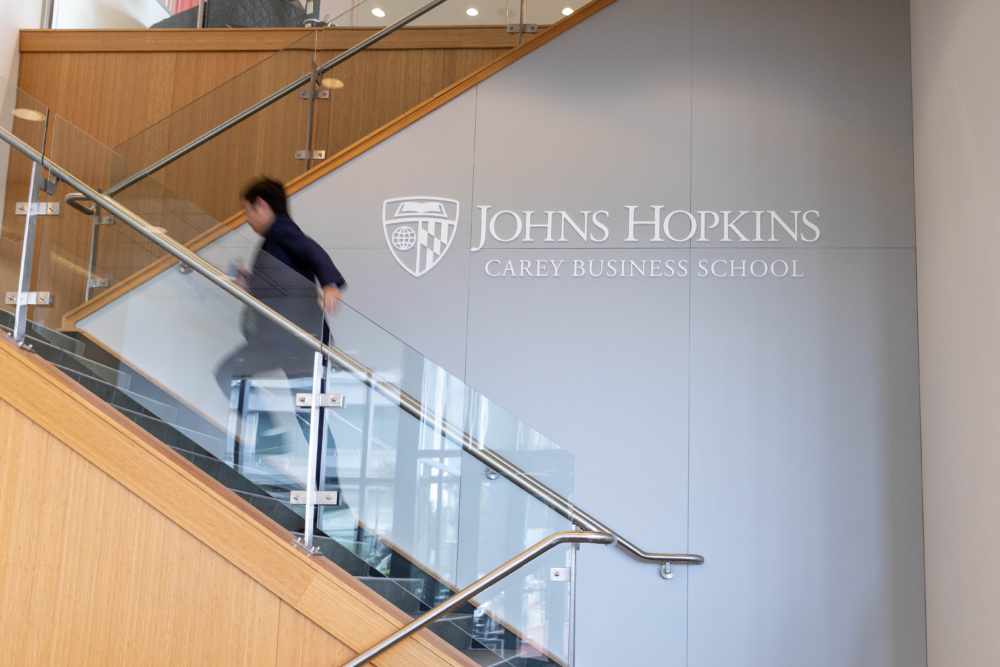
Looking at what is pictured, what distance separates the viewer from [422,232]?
5.02 m

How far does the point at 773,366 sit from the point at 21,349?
3439 millimetres

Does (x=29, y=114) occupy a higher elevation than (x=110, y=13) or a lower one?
lower

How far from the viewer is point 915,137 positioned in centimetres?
468

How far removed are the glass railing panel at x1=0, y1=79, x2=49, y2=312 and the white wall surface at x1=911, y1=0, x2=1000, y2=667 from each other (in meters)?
3.59

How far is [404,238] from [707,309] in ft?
5.63

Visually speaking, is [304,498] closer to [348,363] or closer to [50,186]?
[348,363]

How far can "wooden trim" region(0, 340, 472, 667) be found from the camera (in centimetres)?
279

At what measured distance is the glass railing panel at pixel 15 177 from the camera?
3.11 m

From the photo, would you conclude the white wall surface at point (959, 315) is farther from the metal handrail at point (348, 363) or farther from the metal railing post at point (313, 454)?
the metal railing post at point (313, 454)

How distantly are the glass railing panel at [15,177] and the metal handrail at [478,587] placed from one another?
1731mm

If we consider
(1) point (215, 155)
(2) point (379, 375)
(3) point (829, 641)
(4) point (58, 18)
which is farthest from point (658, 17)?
(4) point (58, 18)

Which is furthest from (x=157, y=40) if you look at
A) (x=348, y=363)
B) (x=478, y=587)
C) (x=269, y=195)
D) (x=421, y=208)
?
(x=478, y=587)

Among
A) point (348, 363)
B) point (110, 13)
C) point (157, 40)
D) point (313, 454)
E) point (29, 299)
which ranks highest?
point (110, 13)

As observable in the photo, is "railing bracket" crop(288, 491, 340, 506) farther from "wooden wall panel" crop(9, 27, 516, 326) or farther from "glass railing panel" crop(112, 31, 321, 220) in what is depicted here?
"glass railing panel" crop(112, 31, 321, 220)
